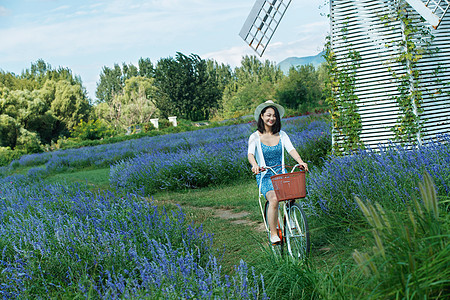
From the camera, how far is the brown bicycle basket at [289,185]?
348 centimetres

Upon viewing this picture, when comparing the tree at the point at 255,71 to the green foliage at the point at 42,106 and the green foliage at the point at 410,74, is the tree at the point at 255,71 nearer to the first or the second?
the green foliage at the point at 42,106

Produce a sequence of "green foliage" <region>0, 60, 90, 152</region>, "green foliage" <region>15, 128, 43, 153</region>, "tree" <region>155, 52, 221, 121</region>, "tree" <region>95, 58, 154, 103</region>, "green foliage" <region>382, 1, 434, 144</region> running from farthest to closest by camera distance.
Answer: "tree" <region>95, 58, 154, 103</region>
"tree" <region>155, 52, 221, 121</region>
"green foliage" <region>0, 60, 90, 152</region>
"green foliage" <region>15, 128, 43, 153</region>
"green foliage" <region>382, 1, 434, 144</region>

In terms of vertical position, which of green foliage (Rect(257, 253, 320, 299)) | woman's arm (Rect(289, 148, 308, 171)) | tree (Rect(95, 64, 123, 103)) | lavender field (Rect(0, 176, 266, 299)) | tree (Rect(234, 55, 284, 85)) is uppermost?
tree (Rect(95, 64, 123, 103))

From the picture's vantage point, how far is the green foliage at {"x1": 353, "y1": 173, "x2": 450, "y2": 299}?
1764 mm

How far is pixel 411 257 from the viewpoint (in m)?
1.77

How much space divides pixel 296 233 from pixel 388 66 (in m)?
4.13

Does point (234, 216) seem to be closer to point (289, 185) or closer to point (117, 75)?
point (289, 185)

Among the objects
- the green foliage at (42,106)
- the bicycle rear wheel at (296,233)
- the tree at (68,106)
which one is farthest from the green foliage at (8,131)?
the bicycle rear wheel at (296,233)

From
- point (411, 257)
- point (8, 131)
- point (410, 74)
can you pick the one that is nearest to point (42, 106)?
point (8, 131)

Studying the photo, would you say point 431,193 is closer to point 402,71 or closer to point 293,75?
point 402,71

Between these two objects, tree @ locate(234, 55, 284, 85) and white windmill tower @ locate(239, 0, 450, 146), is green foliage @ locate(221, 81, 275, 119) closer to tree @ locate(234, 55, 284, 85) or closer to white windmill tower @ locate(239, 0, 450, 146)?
tree @ locate(234, 55, 284, 85)

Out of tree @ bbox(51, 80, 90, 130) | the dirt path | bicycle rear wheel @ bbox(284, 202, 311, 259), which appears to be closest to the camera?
bicycle rear wheel @ bbox(284, 202, 311, 259)

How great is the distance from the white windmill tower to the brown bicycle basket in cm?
388

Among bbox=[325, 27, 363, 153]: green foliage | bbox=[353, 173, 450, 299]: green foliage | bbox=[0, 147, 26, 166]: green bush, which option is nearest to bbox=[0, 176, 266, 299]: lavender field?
bbox=[353, 173, 450, 299]: green foliage
